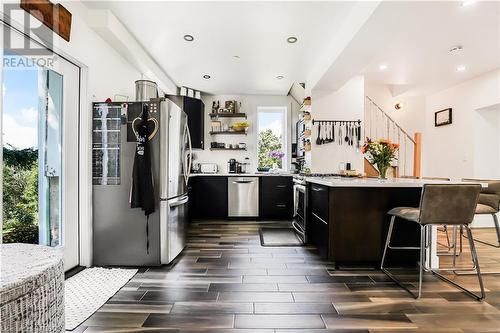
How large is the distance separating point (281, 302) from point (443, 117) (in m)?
5.41

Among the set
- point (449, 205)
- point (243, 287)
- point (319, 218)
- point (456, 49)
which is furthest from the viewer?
point (456, 49)

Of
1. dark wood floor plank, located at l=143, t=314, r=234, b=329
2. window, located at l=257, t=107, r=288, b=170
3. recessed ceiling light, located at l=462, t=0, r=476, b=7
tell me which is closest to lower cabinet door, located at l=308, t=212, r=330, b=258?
dark wood floor plank, located at l=143, t=314, r=234, b=329

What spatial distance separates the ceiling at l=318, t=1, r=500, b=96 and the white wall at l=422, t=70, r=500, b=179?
0.29m

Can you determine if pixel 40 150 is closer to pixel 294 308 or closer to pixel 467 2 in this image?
pixel 294 308

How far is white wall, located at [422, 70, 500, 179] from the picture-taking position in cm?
450

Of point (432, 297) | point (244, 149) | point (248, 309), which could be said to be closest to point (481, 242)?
point (432, 297)

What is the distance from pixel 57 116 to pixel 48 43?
64 cm

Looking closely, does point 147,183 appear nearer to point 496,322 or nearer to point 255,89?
point 496,322

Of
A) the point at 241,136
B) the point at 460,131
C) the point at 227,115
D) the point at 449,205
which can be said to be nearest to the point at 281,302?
the point at 449,205

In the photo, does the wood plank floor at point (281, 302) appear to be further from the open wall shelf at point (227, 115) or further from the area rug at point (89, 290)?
the open wall shelf at point (227, 115)

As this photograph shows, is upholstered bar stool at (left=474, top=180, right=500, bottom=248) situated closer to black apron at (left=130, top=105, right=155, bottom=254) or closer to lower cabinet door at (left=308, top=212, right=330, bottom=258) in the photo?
lower cabinet door at (left=308, top=212, right=330, bottom=258)

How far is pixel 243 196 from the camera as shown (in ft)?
17.2

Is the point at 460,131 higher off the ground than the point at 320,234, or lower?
higher

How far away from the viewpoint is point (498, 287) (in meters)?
2.32
